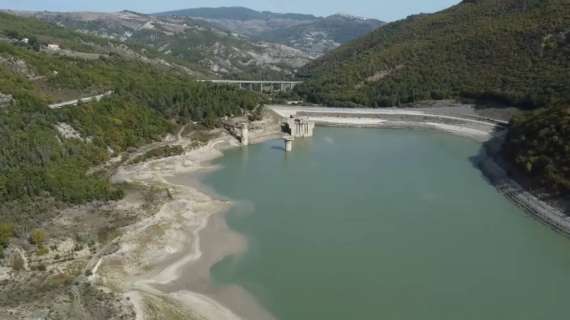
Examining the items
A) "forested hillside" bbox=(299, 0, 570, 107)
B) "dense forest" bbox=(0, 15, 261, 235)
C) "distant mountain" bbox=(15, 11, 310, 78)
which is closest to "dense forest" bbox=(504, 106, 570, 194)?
"forested hillside" bbox=(299, 0, 570, 107)

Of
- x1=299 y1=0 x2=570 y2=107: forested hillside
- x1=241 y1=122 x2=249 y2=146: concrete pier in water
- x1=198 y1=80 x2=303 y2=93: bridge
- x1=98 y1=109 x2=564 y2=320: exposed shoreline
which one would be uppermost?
x1=299 y1=0 x2=570 y2=107: forested hillside

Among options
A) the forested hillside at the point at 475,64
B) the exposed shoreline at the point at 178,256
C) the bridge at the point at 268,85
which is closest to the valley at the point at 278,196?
the exposed shoreline at the point at 178,256

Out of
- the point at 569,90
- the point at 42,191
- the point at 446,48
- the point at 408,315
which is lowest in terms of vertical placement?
the point at 408,315

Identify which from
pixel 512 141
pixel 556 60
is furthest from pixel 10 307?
pixel 556 60

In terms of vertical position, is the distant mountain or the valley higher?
the distant mountain

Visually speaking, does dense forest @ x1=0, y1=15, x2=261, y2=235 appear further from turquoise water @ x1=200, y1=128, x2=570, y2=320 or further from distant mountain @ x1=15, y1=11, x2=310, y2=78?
distant mountain @ x1=15, y1=11, x2=310, y2=78

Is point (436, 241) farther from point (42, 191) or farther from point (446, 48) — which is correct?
point (446, 48)
